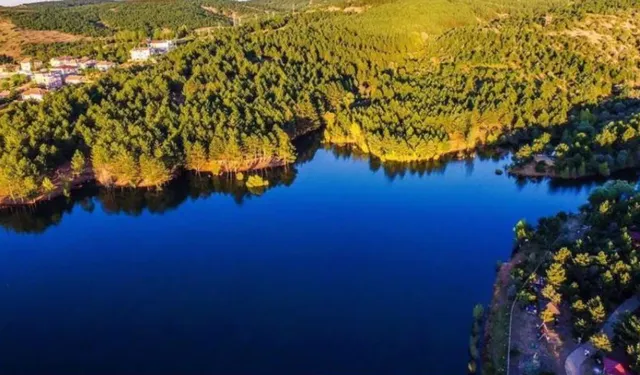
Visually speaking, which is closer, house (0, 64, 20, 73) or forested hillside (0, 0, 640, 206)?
forested hillside (0, 0, 640, 206)

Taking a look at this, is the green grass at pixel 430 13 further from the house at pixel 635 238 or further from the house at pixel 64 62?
the house at pixel 635 238

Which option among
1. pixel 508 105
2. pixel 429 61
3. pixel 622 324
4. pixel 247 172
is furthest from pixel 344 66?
pixel 622 324

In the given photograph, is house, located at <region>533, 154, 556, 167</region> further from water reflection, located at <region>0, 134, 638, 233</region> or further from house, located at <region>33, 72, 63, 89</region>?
house, located at <region>33, 72, 63, 89</region>

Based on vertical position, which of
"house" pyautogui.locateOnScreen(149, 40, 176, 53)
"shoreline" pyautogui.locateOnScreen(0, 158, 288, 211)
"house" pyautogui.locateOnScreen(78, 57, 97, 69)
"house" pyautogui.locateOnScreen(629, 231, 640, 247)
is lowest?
"house" pyautogui.locateOnScreen(629, 231, 640, 247)

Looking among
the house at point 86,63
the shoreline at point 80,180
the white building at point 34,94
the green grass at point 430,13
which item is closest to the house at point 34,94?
the white building at point 34,94

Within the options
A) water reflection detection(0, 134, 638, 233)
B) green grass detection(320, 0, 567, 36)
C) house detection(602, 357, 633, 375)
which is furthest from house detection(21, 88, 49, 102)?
house detection(602, 357, 633, 375)

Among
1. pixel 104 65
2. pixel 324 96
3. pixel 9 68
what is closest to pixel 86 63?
pixel 104 65

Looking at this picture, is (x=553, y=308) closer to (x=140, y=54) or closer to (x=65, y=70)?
(x=140, y=54)
